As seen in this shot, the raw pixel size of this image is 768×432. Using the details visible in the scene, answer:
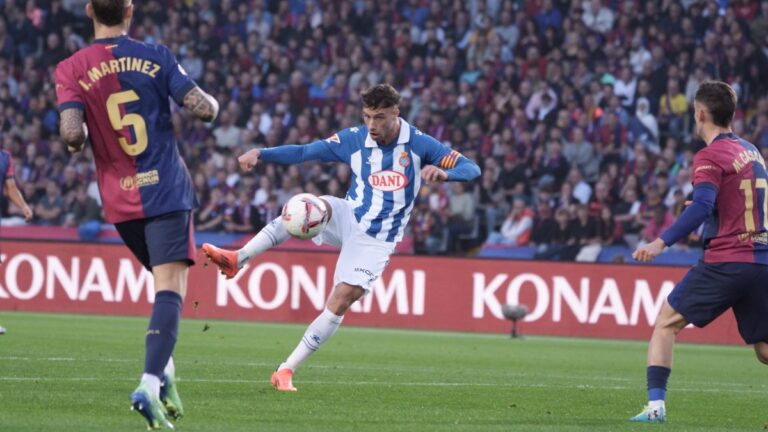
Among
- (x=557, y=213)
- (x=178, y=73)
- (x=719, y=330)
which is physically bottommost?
(x=719, y=330)

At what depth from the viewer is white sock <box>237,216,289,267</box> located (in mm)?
9986

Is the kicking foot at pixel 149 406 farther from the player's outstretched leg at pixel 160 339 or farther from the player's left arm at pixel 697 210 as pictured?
the player's left arm at pixel 697 210

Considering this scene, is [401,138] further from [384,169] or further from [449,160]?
[449,160]

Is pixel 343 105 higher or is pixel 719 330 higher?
pixel 343 105

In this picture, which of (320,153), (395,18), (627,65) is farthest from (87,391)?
(395,18)

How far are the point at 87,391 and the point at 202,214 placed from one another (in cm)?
1453

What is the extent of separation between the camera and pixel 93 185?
24578 mm

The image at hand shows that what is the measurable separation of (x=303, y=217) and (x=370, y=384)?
158 centimetres

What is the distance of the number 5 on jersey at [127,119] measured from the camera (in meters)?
7.28

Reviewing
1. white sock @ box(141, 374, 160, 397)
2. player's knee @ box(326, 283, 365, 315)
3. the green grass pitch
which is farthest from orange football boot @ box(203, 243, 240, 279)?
white sock @ box(141, 374, 160, 397)

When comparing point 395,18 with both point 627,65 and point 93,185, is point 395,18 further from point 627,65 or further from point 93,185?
point 93,185

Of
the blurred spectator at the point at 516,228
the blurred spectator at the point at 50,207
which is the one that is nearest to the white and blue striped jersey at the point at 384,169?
the blurred spectator at the point at 516,228

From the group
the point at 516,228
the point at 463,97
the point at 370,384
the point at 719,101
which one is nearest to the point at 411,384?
the point at 370,384

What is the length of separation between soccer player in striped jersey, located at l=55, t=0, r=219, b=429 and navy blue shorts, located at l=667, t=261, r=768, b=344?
3.23 meters
